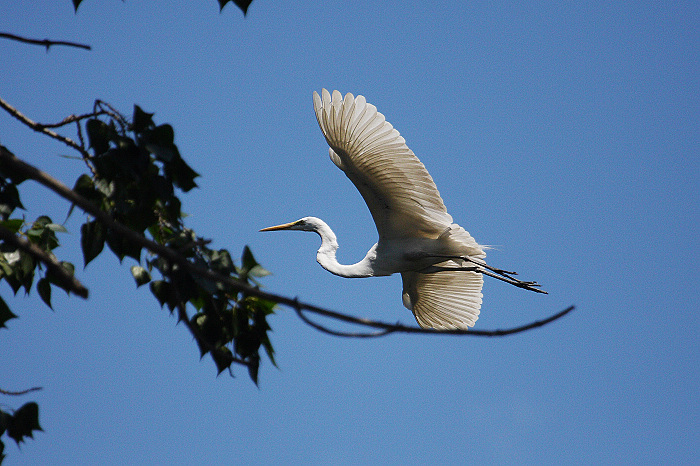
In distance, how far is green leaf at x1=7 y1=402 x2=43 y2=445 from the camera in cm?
209

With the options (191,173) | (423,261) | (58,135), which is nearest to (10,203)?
(58,135)

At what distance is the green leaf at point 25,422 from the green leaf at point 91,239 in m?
0.64

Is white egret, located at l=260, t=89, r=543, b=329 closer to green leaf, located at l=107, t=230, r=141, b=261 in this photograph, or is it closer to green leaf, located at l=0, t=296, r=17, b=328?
green leaf, located at l=107, t=230, r=141, b=261

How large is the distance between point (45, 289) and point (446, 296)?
173 inches

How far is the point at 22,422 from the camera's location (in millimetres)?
2102

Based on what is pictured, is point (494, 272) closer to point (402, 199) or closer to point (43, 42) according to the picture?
point (402, 199)

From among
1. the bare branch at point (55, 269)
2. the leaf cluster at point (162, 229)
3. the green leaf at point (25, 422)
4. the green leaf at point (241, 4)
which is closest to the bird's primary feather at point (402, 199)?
the leaf cluster at point (162, 229)

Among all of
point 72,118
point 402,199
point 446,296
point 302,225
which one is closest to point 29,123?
point 72,118

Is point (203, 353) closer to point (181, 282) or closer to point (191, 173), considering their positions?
point (181, 282)

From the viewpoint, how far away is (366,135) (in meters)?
4.75

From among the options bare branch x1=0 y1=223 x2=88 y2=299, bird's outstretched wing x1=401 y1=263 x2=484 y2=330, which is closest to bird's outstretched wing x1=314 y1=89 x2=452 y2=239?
bird's outstretched wing x1=401 y1=263 x2=484 y2=330

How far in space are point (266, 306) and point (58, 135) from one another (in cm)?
110

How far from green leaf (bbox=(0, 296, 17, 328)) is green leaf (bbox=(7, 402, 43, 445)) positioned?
0.42 metres

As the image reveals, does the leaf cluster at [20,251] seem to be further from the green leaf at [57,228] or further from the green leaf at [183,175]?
the green leaf at [183,175]
